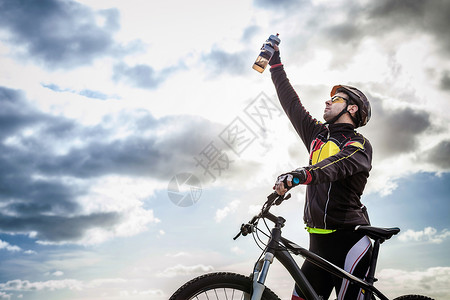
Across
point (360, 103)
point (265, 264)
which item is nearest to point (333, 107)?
point (360, 103)

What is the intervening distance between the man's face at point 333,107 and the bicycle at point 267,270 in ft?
3.93

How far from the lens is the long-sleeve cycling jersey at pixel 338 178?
357 cm

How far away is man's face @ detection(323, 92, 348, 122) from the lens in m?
4.34

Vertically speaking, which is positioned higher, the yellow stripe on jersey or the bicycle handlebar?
the yellow stripe on jersey

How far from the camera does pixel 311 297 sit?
3490 millimetres

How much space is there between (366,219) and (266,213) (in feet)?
4.13

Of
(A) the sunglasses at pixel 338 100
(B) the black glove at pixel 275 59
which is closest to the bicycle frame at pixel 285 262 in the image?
(A) the sunglasses at pixel 338 100

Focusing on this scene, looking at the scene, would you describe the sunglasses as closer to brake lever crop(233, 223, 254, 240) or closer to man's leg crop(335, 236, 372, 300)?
man's leg crop(335, 236, 372, 300)

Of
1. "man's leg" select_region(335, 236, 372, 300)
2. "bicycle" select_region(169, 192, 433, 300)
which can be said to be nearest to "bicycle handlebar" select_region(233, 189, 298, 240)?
"bicycle" select_region(169, 192, 433, 300)

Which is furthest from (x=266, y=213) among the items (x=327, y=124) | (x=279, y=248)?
(x=327, y=124)

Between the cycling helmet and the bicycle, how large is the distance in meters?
1.20

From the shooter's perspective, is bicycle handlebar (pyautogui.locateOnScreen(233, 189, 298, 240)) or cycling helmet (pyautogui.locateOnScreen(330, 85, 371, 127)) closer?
bicycle handlebar (pyautogui.locateOnScreen(233, 189, 298, 240))

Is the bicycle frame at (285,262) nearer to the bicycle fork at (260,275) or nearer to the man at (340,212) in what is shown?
the bicycle fork at (260,275)

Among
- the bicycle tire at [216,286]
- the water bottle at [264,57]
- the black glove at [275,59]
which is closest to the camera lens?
the bicycle tire at [216,286]
